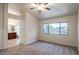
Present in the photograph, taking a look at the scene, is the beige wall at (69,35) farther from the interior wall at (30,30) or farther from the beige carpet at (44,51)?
the interior wall at (30,30)

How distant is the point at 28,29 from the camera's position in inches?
168

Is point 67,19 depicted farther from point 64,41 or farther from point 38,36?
point 38,36

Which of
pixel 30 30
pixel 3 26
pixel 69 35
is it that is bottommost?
pixel 69 35

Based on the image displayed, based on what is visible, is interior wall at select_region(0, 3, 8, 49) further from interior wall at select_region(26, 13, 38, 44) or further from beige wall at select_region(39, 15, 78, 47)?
beige wall at select_region(39, 15, 78, 47)

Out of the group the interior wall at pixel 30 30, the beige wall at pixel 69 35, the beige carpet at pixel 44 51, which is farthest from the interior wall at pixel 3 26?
the beige wall at pixel 69 35

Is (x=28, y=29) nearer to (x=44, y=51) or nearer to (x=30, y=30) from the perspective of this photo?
(x=30, y=30)

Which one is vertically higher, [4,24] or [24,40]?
[4,24]

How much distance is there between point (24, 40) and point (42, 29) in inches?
53.5

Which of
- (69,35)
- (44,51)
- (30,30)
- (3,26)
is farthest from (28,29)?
(69,35)

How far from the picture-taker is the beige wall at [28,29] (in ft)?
13.6

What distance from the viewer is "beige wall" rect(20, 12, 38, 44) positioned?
13.6 ft

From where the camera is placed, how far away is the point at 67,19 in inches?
108

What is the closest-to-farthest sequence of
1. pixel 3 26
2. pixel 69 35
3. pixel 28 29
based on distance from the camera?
pixel 69 35, pixel 3 26, pixel 28 29
